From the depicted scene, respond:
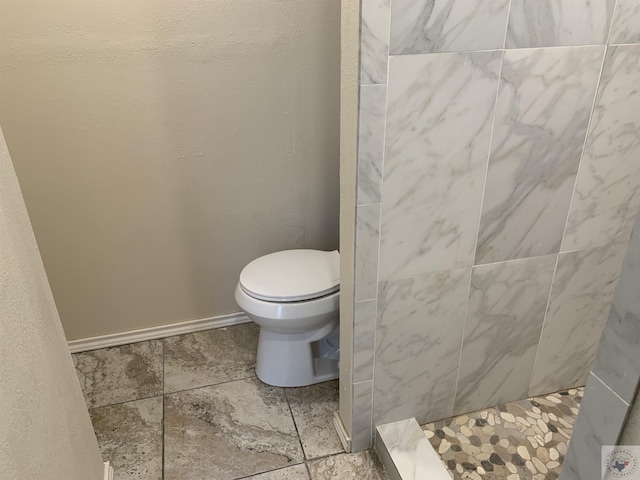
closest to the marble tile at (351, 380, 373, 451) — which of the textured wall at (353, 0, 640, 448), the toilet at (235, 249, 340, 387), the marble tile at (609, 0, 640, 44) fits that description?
the textured wall at (353, 0, 640, 448)

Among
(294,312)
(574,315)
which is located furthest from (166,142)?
(574,315)

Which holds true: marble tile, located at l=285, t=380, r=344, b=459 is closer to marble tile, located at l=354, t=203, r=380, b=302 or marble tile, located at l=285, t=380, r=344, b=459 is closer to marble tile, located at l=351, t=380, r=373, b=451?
marble tile, located at l=351, t=380, r=373, b=451

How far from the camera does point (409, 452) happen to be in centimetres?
157

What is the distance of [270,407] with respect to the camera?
1.89 meters

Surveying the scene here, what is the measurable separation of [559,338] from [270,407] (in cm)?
106

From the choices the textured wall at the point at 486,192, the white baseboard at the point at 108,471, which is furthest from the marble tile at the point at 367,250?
the white baseboard at the point at 108,471

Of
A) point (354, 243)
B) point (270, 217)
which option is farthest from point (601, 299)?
point (270, 217)

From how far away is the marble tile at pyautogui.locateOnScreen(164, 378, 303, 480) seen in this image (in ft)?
5.42

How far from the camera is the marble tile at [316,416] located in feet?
5.64

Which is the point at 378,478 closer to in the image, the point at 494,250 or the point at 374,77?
the point at 494,250

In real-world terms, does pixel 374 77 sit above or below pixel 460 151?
above

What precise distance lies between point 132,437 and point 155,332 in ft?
1.87

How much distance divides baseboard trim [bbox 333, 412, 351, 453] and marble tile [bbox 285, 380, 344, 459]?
0.06 feet

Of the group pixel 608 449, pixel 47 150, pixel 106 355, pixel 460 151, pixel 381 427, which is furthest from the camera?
pixel 106 355
